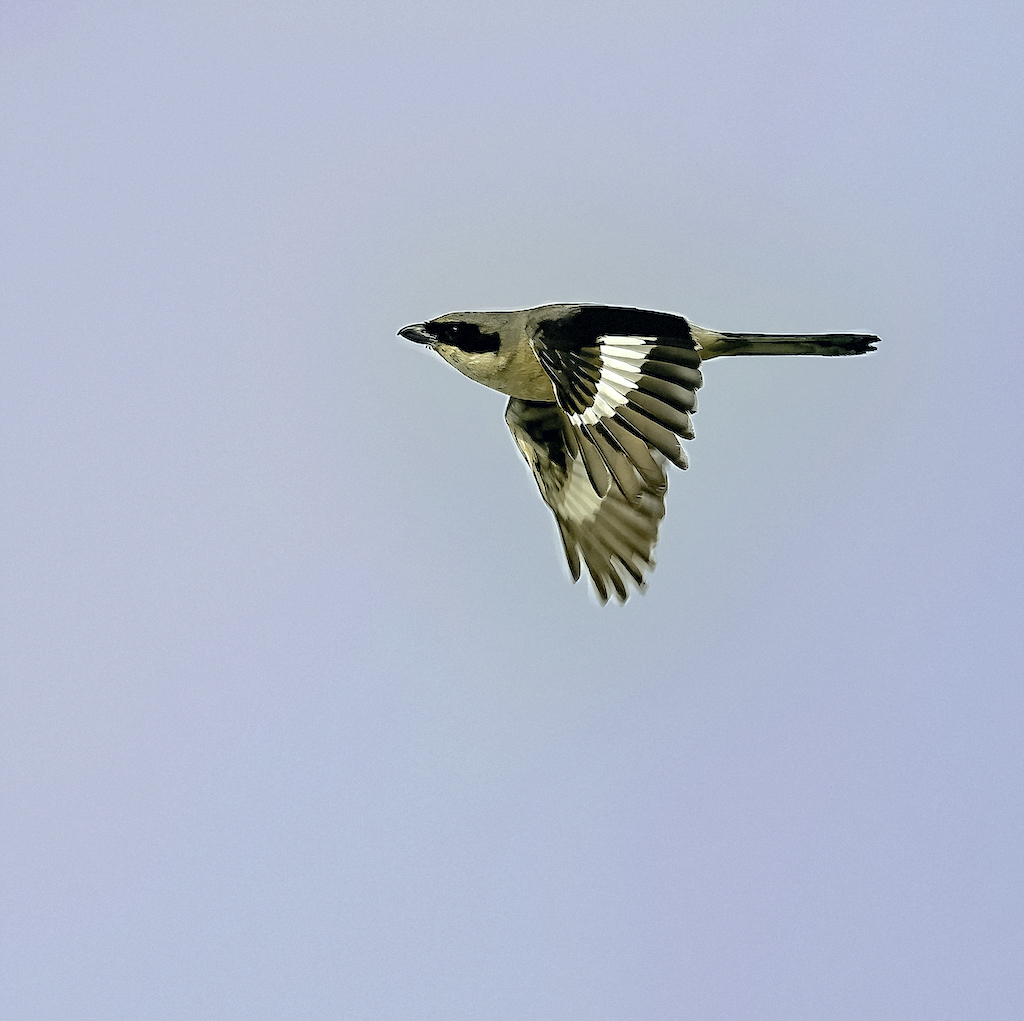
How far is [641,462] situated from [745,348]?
952 millimetres

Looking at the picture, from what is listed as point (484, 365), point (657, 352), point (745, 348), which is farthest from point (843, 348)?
point (484, 365)

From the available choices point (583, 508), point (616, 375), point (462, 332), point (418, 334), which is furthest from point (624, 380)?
point (583, 508)

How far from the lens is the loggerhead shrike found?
5.27m

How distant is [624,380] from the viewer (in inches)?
210

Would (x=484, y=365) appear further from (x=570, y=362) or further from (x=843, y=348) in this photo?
(x=843, y=348)

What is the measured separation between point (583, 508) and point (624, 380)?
5.19 ft

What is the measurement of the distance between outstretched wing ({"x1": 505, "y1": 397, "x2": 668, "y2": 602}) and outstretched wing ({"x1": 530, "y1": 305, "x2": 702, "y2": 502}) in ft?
2.46

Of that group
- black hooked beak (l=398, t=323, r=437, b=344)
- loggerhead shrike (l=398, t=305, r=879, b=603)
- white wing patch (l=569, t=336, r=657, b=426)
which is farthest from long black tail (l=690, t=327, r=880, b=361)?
black hooked beak (l=398, t=323, r=437, b=344)

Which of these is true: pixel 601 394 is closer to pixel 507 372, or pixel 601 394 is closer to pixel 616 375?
pixel 616 375

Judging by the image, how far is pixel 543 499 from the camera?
23.0 feet

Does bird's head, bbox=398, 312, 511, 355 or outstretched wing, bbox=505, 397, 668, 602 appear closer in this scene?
bird's head, bbox=398, 312, 511, 355

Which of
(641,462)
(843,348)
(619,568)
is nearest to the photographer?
(641,462)

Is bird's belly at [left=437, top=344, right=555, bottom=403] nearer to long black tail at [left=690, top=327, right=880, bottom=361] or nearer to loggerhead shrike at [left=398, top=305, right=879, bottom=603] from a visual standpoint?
loggerhead shrike at [left=398, top=305, right=879, bottom=603]

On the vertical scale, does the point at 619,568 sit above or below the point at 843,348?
below
